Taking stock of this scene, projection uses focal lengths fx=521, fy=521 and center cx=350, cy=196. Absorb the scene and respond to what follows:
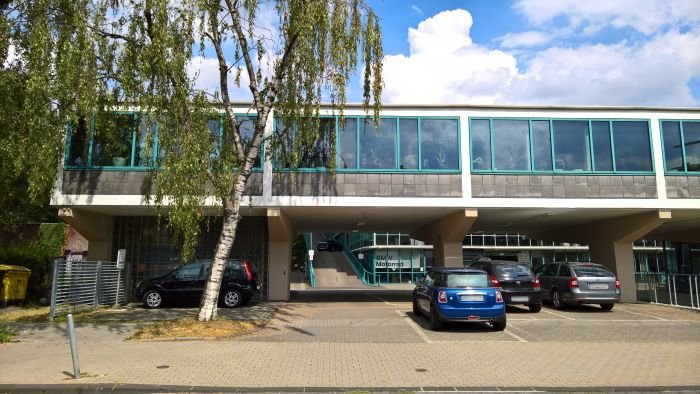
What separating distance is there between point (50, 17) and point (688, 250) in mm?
36353

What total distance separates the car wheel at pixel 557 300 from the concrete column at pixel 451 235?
3533mm

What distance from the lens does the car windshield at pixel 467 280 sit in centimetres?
1233

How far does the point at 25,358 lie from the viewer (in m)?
9.09

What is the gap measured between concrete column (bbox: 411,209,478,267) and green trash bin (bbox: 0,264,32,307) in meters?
15.2

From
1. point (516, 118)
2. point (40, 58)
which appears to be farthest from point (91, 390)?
point (516, 118)

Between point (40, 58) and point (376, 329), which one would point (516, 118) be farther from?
point (40, 58)

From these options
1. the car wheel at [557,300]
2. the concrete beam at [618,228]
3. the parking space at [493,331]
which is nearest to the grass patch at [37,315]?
the parking space at [493,331]

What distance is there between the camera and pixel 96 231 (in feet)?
62.6

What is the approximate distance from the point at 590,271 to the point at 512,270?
8.58 feet

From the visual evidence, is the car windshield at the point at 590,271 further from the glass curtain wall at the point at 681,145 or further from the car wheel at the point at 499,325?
the car wheel at the point at 499,325

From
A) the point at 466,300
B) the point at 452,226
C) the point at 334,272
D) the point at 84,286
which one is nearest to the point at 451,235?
the point at 452,226

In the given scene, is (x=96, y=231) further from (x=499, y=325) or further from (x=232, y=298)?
(x=499, y=325)

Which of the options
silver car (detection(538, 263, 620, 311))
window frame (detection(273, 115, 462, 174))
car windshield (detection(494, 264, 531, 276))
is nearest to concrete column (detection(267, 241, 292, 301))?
window frame (detection(273, 115, 462, 174))

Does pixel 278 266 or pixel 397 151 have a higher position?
pixel 397 151
